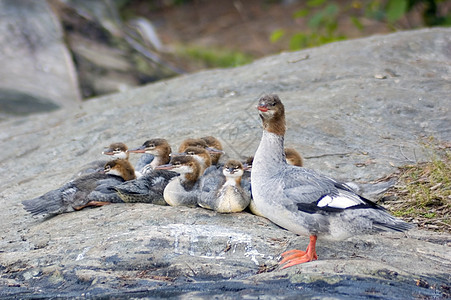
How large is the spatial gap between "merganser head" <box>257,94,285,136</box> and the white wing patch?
748 millimetres

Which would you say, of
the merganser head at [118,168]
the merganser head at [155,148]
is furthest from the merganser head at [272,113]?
the merganser head at [118,168]

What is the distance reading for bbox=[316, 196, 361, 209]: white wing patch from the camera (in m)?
4.12

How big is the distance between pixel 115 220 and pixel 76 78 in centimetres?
772

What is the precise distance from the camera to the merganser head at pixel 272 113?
459 centimetres

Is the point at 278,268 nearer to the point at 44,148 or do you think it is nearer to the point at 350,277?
the point at 350,277

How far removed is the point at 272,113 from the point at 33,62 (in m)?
8.51

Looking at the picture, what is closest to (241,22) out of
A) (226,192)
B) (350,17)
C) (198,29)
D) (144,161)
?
(198,29)

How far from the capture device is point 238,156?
20.5ft

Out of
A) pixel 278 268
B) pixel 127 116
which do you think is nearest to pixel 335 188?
pixel 278 268

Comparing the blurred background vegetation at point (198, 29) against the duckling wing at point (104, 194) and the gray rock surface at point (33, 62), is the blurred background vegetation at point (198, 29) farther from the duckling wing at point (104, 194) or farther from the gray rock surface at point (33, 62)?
the duckling wing at point (104, 194)

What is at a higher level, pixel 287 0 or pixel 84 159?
pixel 287 0

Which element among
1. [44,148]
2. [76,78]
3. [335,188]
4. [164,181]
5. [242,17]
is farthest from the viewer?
[242,17]

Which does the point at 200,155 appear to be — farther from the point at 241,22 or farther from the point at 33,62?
the point at 241,22

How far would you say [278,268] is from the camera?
398 cm
